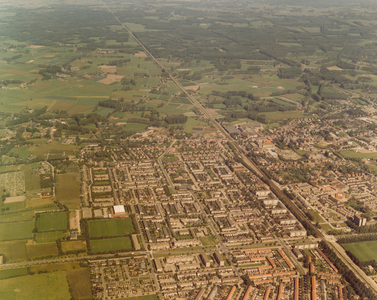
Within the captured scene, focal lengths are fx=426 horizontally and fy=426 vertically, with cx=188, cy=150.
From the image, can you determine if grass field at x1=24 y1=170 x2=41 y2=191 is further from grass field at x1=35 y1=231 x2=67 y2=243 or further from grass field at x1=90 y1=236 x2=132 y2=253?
grass field at x1=90 y1=236 x2=132 y2=253

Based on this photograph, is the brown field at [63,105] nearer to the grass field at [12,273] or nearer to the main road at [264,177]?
the main road at [264,177]

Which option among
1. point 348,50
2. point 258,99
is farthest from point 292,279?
point 348,50

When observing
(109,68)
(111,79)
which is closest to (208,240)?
(111,79)

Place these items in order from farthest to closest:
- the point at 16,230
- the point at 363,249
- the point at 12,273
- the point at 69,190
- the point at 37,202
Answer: the point at 69,190, the point at 37,202, the point at 363,249, the point at 16,230, the point at 12,273

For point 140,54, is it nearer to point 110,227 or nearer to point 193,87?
point 193,87

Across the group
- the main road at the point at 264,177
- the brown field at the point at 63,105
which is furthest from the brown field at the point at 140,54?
the brown field at the point at 63,105
